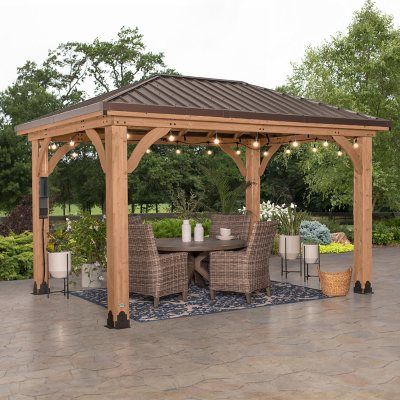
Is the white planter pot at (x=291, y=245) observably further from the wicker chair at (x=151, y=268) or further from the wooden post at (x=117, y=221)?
the wooden post at (x=117, y=221)

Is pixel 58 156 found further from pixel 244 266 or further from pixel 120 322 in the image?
pixel 120 322

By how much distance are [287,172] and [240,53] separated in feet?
33.6

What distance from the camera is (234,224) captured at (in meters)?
10.7

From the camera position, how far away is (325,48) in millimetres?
20656

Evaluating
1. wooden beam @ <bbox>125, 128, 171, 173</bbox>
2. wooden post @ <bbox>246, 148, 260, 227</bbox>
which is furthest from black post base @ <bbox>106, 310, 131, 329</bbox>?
wooden post @ <bbox>246, 148, 260, 227</bbox>

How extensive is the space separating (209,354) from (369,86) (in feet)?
48.8

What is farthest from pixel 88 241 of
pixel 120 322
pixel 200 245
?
pixel 120 322

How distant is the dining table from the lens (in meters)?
9.00

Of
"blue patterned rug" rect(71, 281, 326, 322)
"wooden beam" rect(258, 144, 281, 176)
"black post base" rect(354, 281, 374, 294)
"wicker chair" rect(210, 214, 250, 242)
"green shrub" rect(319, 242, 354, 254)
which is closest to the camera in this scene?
"blue patterned rug" rect(71, 281, 326, 322)

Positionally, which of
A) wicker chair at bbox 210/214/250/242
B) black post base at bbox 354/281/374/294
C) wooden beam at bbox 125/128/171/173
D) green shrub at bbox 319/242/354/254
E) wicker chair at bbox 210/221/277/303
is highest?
wooden beam at bbox 125/128/171/173

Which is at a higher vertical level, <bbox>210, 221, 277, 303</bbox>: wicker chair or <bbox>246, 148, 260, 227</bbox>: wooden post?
<bbox>246, 148, 260, 227</bbox>: wooden post

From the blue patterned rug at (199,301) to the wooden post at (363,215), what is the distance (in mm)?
695

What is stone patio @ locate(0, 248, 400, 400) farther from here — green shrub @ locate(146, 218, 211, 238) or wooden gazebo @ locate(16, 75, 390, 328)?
green shrub @ locate(146, 218, 211, 238)

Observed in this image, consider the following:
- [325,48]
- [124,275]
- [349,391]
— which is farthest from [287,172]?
[349,391]
